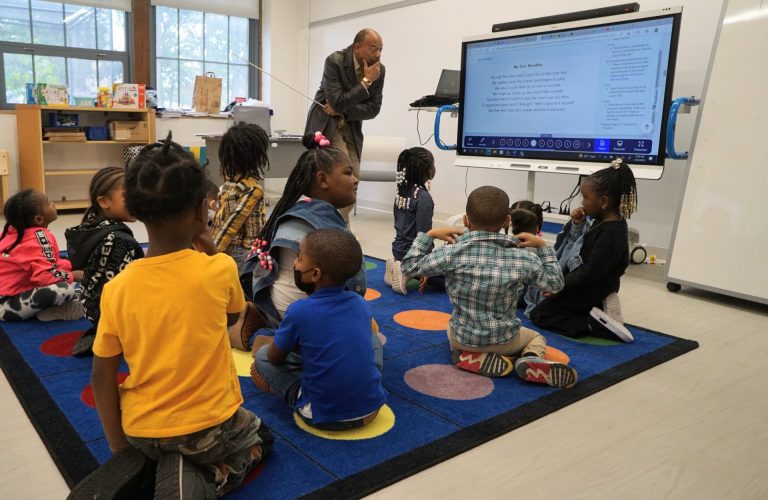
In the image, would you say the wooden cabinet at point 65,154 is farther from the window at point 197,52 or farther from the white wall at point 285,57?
the white wall at point 285,57

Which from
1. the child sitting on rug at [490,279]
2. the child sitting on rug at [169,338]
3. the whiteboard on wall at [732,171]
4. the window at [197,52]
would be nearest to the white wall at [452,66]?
the whiteboard on wall at [732,171]

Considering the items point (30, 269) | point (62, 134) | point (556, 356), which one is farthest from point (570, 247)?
point (62, 134)

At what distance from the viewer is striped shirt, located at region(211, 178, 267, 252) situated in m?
2.36

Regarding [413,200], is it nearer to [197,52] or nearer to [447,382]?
[447,382]

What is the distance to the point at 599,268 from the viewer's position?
237 centimetres

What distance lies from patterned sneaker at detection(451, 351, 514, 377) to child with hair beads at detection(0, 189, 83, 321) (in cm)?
156

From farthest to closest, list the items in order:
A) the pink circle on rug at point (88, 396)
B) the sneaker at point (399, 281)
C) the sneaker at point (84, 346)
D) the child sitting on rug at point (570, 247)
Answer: the sneaker at point (399, 281)
the child sitting on rug at point (570, 247)
the sneaker at point (84, 346)
the pink circle on rug at point (88, 396)

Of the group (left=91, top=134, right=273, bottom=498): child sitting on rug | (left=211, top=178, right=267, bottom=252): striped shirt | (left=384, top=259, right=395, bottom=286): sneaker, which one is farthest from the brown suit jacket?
(left=91, top=134, right=273, bottom=498): child sitting on rug

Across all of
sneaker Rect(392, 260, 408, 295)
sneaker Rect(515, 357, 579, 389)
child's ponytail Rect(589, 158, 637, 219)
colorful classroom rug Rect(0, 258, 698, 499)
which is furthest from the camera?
sneaker Rect(392, 260, 408, 295)

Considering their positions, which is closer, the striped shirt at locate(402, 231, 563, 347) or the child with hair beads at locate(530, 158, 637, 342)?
the striped shirt at locate(402, 231, 563, 347)

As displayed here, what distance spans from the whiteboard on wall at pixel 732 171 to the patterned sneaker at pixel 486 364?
163 cm

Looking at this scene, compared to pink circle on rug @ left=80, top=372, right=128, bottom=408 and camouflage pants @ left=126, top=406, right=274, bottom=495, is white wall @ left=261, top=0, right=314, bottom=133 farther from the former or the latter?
camouflage pants @ left=126, top=406, right=274, bottom=495

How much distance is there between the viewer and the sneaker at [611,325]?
7.69 ft

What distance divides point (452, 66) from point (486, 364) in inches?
152
